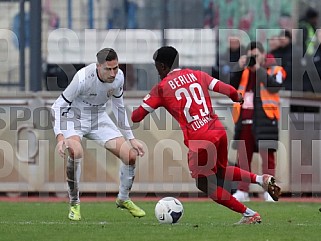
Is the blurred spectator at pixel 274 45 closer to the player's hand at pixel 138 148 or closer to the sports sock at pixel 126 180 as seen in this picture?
the sports sock at pixel 126 180

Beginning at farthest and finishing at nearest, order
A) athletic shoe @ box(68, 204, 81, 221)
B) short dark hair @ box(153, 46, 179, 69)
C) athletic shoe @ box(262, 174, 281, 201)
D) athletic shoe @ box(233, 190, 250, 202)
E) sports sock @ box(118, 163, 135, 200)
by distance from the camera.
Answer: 1. athletic shoe @ box(233, 190, 250, 202)
2. sports sock @ box(118, 163, 135, 200)
3. athletic shoe @ box(68, 204, 81, 221)
4. short dark hair @ box(153, 46, 179, 69)
5. athletic shoe @ box(262, 174, 281, 201)

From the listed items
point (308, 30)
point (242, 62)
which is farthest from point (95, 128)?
point (308, 30)

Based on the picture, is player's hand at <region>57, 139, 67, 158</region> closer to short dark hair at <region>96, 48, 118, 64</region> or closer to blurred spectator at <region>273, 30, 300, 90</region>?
short dark hair at <region>96, 48, 118, 64</region>

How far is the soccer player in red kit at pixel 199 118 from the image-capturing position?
9.93 metres

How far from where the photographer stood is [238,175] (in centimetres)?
1001

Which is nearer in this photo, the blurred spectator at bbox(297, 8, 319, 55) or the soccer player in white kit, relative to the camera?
the soccer player in white kit

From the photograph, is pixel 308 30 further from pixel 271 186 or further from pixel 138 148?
pixel 271 186

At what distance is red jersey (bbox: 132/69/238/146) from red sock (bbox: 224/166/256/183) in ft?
1.49

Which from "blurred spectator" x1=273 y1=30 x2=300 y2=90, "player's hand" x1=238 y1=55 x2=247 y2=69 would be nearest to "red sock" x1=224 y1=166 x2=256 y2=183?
"player's hand" x1=238 y1=55 x2=247 y2=69

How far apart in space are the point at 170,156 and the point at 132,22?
2.33 m

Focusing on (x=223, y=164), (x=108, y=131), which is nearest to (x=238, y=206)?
(x=223, y=164)

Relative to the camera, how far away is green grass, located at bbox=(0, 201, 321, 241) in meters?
8.77

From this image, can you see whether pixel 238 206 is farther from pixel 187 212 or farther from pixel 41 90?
pixel 41 90

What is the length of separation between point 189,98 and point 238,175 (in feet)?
3.10
